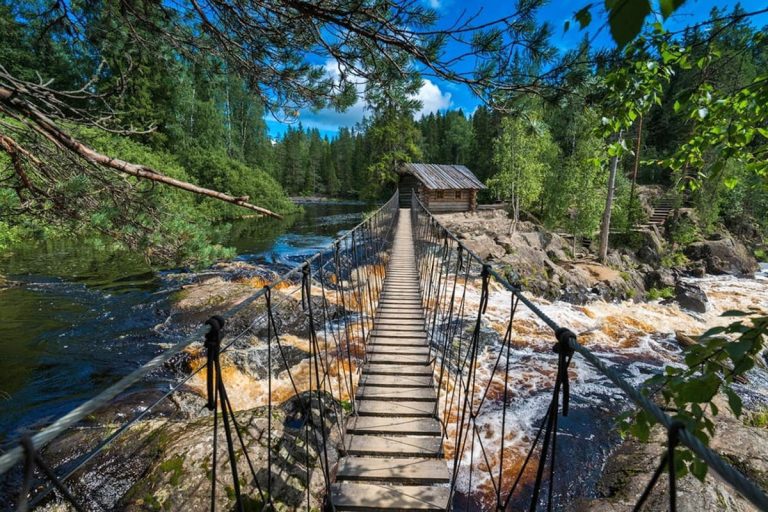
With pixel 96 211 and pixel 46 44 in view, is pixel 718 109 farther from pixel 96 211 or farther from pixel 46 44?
pixel 46 44

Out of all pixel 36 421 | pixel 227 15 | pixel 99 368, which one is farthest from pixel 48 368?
pixel 227 15

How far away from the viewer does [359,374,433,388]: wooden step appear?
344 centimetres

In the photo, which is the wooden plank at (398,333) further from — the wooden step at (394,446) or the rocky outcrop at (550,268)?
the rocky outcrop at (550,268)

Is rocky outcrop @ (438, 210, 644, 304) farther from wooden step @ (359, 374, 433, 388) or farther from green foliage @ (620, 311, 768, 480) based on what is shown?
green foliage @ (620, 311, 768, 480)

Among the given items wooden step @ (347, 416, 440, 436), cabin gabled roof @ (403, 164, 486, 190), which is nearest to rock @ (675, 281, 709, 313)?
cabin gabled roof @ (403, 164, 486, 190)

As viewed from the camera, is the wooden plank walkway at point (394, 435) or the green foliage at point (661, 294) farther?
the green foliage at point (661, 294)

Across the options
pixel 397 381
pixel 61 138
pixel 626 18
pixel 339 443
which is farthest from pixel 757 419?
pixel 61 138

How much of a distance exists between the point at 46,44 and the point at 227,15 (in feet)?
5.13

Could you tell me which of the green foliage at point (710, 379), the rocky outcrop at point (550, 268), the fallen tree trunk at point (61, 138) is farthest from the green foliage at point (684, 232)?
the fallen tree trunk at point (61, 138)

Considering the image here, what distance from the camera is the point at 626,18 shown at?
0.70 m

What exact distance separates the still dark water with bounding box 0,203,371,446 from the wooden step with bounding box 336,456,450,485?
92.4 inches

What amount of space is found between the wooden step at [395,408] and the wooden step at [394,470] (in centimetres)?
43

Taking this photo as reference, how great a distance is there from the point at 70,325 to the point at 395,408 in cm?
680

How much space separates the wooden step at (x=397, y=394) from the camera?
3264mm
